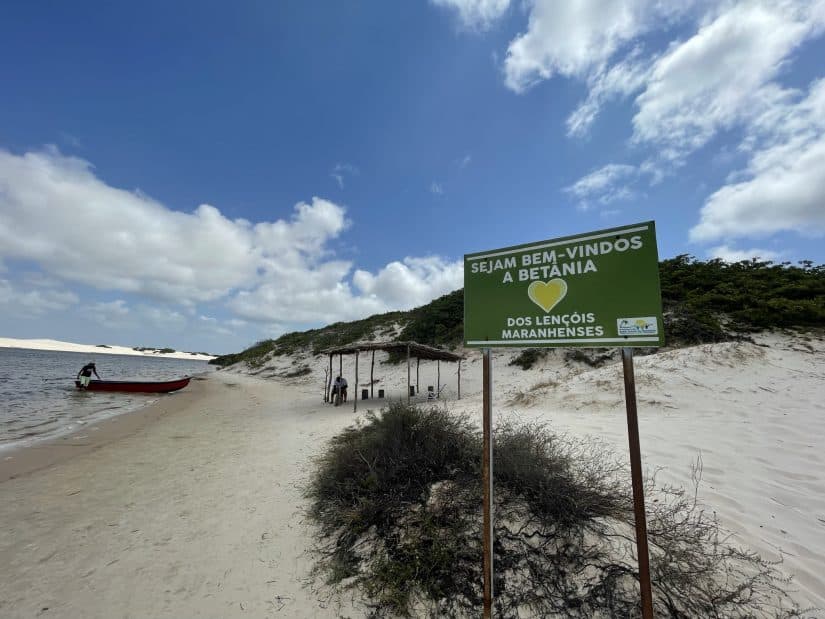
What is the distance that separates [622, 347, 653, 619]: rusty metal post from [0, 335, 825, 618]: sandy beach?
145 centimetres

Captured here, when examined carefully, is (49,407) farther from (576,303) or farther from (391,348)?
(576,303)

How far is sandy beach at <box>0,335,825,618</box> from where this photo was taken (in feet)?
10.2

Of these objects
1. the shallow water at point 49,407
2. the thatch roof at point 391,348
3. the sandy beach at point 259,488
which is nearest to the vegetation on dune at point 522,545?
the sandy beach at point 259,488

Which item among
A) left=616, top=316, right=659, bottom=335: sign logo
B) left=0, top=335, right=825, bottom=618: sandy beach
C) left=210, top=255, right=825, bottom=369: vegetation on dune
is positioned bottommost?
left=0, top=335, right=825, bottom=618: sandy beach

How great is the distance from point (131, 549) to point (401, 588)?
326 centimetres

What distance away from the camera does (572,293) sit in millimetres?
2477

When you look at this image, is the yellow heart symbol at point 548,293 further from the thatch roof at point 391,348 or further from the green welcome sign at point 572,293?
the thatch roof at point 391,348

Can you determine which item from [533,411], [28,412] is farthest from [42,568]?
[28,412]

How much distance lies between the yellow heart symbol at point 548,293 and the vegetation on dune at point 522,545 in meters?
1.76

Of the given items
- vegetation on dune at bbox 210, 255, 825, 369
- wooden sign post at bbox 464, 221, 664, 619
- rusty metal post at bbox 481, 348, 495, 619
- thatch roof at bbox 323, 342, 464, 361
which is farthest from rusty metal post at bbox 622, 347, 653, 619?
vegetation on dune at bbox 210, 255, 825, 369

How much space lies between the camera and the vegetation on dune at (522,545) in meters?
2.42

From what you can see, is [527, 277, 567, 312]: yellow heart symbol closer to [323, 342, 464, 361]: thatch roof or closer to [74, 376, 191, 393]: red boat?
[323, 342, 464, 361]: thatch roof

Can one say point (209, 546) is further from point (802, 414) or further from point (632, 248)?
point (802, 414)

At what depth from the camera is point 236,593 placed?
309 centimetres
